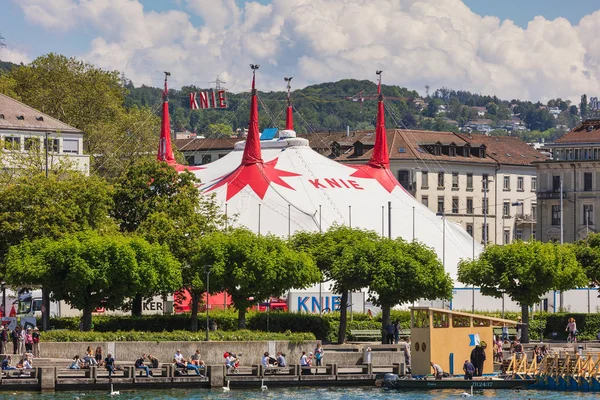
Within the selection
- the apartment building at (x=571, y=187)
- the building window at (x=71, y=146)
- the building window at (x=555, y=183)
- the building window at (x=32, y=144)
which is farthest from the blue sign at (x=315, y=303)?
the building window at (x=555, y=183)

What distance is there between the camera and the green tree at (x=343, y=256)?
7062cm

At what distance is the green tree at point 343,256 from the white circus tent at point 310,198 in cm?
811

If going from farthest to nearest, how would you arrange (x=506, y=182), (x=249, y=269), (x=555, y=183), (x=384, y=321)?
1. (x=506, y=182)
2. (x=555, y=183)
3. (x=384, y=321)
4. (x=249, y=269)

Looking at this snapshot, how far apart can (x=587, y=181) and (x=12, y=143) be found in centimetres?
4987

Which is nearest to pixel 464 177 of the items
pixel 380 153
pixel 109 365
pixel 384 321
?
pixel 380 153

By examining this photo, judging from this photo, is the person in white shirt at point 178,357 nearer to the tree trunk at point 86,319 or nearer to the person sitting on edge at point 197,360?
the person sitting on edge at point 197,360

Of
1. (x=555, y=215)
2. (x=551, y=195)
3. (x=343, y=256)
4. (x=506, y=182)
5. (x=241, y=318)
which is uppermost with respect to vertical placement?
(x=506, y=182)

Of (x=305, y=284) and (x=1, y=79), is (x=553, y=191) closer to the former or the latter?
(x=1, y=79)

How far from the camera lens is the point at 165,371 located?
5866 cm

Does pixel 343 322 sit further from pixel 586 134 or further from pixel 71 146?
pixel 586 134

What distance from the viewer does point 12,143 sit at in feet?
317

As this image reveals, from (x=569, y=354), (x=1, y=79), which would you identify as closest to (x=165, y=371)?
(x=569, y=354)

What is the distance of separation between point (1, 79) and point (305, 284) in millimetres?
54471

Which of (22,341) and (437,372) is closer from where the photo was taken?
(437,372)
